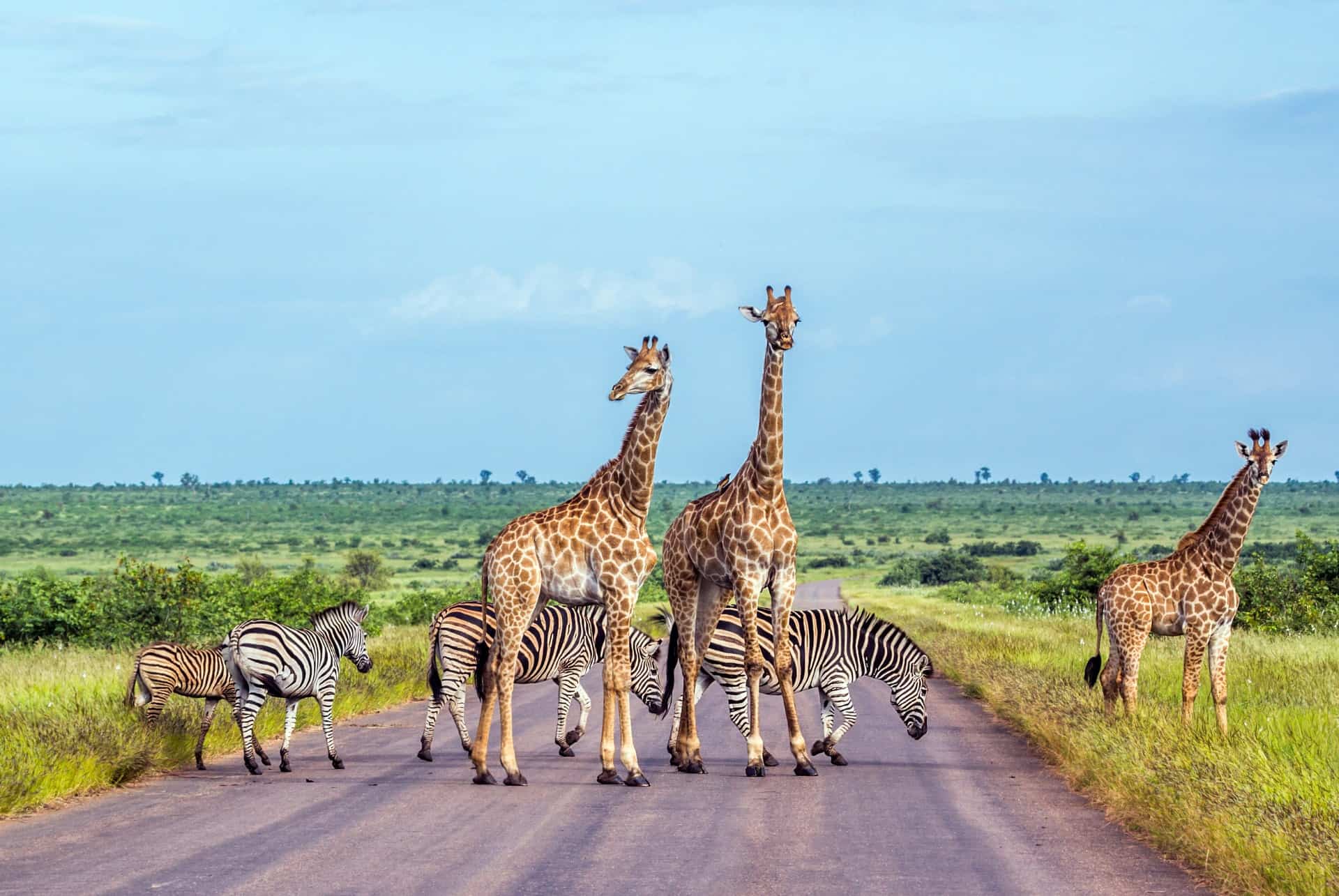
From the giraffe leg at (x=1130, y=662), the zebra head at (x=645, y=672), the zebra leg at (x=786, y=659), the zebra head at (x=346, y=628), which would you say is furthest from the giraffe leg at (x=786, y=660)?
the zebra head at (x=346, y=628)

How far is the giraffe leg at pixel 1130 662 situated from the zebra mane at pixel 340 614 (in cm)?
780

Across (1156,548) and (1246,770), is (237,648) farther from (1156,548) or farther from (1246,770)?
(1156,548)

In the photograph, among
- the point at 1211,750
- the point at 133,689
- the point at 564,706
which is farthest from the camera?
the point at 564,706

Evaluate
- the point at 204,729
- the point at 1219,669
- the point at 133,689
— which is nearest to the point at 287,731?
the point at 204,729

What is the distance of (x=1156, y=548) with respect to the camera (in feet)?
280

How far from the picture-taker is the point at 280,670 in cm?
1438

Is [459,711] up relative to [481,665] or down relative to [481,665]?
down

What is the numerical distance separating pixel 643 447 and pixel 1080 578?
33618 millimetres

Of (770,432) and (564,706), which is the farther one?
(564,706)

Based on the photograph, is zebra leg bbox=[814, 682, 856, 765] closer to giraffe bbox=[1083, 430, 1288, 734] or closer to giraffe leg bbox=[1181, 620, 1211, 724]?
giraffe bbox=[1083, 430, 1288, 734]

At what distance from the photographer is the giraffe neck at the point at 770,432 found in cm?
1485

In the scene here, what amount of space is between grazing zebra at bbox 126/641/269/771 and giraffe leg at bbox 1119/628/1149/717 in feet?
28.0

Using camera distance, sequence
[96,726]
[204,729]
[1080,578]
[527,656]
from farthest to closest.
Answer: [1080,578] → [527,656] → [204,729] → [96,726]

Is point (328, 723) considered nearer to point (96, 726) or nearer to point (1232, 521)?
point (96, 726)
